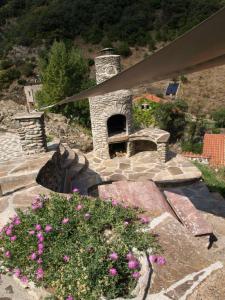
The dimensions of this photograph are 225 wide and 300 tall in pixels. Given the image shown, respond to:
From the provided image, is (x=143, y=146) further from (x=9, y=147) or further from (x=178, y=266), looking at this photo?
(x=178, y=266)

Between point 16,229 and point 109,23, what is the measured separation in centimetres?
5001

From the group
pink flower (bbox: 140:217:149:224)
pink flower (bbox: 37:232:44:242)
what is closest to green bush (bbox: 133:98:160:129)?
pink flower (bbox: 140:217:149:224)

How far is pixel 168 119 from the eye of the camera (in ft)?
61.5

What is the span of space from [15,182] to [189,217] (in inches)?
130

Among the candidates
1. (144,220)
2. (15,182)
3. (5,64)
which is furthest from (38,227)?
(5,64)

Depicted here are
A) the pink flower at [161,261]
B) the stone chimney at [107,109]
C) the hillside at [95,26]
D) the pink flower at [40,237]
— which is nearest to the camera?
the pink flower at [161,261]

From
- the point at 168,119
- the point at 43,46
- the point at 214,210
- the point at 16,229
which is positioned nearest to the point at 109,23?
the point at 43,46

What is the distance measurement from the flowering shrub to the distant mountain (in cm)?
4299

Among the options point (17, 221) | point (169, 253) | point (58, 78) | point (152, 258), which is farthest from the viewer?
point (58, 78)

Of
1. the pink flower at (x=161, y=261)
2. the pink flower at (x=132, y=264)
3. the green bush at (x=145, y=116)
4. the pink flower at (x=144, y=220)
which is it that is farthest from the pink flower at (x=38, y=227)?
the green bush at (x=145, y=116)

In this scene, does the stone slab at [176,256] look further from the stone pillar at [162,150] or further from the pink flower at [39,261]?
the stone pillar at [162,150]

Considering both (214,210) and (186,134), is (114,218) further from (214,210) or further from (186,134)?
(186,134)

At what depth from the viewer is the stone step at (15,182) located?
4.62 m

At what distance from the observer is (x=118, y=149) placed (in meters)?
11.6
